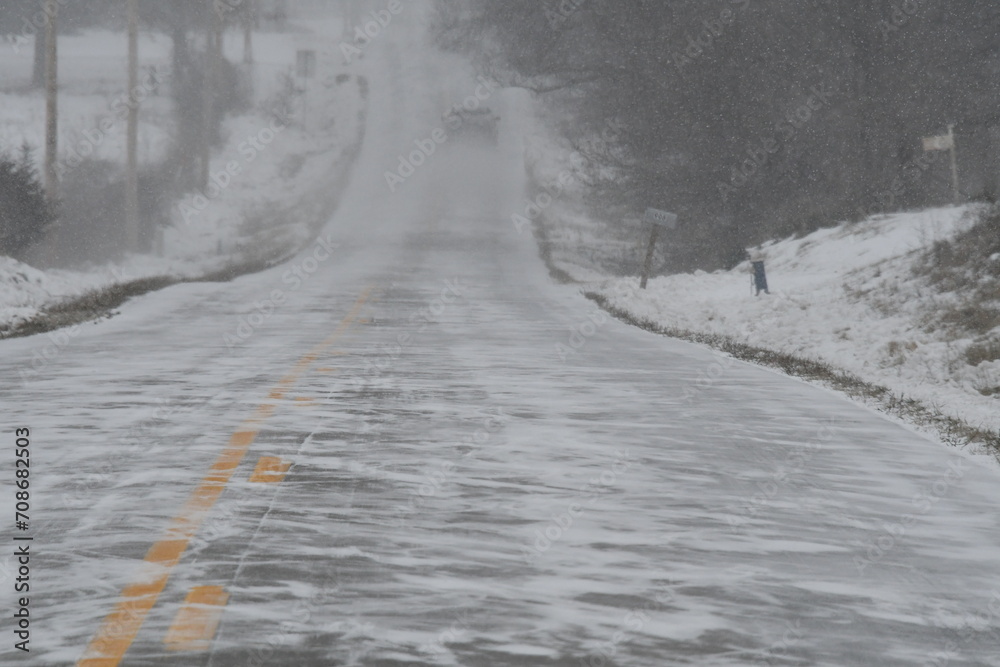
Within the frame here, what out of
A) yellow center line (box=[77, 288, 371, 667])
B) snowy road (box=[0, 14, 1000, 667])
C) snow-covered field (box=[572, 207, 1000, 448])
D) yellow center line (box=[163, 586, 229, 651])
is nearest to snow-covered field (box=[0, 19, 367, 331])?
snow-covered field (box=[572, 207, 1000, 448])

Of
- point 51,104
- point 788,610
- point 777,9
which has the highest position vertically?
point 777,9

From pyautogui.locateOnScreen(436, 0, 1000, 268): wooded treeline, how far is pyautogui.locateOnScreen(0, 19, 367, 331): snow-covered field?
13816 millimetres

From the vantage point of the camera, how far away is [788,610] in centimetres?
482

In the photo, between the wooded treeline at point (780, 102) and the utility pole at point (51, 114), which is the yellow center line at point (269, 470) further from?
the utility pole at point (51, 114)

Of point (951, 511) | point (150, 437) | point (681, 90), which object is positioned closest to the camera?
point (951, 511)

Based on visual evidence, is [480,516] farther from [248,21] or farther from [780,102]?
[248,21]

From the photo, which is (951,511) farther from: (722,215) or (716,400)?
(722,215)

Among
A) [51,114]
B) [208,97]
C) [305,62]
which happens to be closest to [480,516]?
[51,114]

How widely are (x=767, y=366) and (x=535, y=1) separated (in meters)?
22.2

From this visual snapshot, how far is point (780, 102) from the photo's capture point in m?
29.8

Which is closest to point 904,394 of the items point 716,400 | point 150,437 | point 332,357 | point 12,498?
point 716,400

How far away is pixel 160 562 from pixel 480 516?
1729 mm

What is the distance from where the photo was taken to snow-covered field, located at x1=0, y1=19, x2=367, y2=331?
40562 mm

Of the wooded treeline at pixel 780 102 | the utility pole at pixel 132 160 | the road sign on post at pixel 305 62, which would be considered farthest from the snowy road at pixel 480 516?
the road sign on post at pixel 305 62
